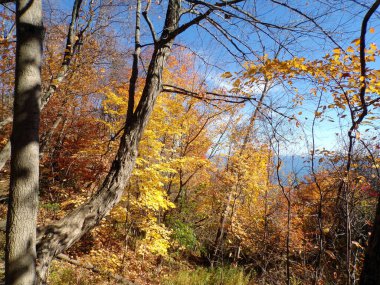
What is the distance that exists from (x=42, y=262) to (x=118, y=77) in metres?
11.8

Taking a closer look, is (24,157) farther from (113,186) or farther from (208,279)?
(208,279)

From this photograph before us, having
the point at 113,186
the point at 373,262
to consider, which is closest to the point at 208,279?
the point at 113,186

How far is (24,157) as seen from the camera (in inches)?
76.5

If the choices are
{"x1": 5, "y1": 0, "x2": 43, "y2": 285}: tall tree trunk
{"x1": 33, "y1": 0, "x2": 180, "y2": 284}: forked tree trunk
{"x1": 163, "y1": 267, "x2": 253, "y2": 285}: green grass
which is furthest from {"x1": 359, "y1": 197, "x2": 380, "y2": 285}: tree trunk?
{"x1": 163, "y1": 267, "x2": 253, "y2": 285}: green grass

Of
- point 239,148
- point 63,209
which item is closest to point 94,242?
point 63,209

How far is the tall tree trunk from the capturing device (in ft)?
6.29

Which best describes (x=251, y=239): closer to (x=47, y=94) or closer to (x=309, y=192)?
(x=309, y=192)

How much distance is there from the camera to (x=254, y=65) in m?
3.51

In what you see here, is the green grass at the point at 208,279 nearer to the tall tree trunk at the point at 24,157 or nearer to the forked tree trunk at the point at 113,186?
the forked tree trunk at the point at 113,186

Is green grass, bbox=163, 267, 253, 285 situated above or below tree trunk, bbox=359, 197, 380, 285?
below

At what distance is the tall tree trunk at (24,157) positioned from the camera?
75.5 inches

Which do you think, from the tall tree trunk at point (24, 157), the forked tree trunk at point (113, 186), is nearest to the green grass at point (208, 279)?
the forked tree trunk at point (113, 186)

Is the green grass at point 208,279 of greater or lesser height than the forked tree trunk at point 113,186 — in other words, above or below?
below

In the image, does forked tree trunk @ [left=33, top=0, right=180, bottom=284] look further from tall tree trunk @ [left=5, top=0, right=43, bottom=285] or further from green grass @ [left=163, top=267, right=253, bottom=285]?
green grass @ [left=163, top=267, right=253, bottom=285]
